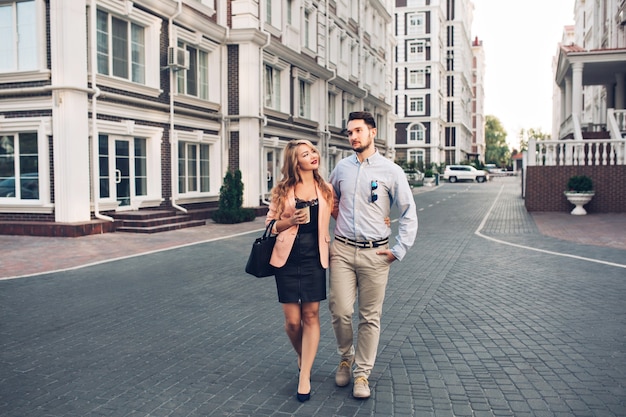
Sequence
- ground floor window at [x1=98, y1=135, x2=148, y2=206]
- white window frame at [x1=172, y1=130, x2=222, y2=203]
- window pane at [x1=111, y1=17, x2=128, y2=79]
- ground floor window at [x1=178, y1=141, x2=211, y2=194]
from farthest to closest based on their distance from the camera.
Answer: ground floor window at [x1=178, y1=141, x2=211, y2=194] → white window frame at [x1=172, y1=130, x2=222, y2=203] → window pane at [x1=111, y1=17, x2=128, y2=79] → ground floor window at [x1=98, y1=135, x2=148, y2=206]

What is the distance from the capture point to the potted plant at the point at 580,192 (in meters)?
20.2

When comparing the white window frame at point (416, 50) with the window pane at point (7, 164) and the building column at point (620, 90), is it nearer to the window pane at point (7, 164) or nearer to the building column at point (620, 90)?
the building column at point (620, 90)

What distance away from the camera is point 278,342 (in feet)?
19.3

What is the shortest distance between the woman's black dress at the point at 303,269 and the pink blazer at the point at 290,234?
0.03 m

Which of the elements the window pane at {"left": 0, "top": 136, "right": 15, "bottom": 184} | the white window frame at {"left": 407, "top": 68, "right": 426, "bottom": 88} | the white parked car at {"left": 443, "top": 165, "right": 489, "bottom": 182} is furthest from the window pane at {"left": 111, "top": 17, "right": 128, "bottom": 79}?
the white window frame at {"left": 407, "top": 68, "right": 426, "bottom": 88}

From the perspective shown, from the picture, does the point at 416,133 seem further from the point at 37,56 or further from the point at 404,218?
the point at 404,218

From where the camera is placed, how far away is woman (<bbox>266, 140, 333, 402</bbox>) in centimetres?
430

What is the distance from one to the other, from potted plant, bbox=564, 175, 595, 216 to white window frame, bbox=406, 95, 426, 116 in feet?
186

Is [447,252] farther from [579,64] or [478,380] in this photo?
[579,64]

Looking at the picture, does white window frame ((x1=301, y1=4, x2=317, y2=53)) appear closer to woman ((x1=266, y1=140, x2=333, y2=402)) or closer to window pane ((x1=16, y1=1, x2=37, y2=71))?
window pane ((x1=16, y1=1, x2=37, y2=71))

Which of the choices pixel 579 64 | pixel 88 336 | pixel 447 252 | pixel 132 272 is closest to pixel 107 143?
pixel 132 272

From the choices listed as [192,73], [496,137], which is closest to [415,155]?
[192,73]

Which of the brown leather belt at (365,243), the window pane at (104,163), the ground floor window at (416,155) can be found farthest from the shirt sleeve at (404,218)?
the ground floor window at (416,155)

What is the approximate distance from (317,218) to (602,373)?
8.55ft
